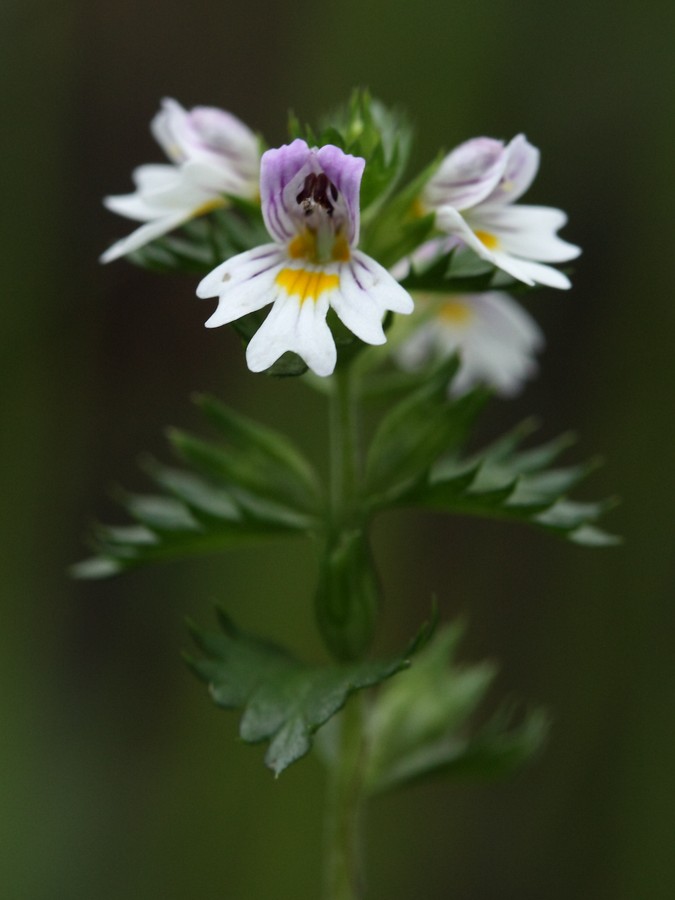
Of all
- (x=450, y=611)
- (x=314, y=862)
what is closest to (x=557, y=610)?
(x=450, y=611)

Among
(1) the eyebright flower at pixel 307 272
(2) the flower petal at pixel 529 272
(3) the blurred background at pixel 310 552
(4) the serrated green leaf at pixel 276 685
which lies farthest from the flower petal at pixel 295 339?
(3) the blurred background at pixel 310 552

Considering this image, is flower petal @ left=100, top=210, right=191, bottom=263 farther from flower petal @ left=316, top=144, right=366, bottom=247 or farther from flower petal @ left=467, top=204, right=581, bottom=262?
flower petal @ left=467, top=204, right=581, bottom=262

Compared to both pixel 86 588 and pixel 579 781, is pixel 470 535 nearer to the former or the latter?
pixel 579 781

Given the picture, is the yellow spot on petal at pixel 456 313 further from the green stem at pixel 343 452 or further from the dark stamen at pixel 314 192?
the dark stamen at pixel 314 192

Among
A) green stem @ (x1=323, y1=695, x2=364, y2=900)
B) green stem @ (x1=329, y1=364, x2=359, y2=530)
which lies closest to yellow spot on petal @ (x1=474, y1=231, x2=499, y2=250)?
green stem @ (x1=329, y1=364, x2=359, y2=530)

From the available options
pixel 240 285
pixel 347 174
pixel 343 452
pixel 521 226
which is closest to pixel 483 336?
pixel 521 226

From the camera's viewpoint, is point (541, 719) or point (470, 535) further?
point (470, 535)
